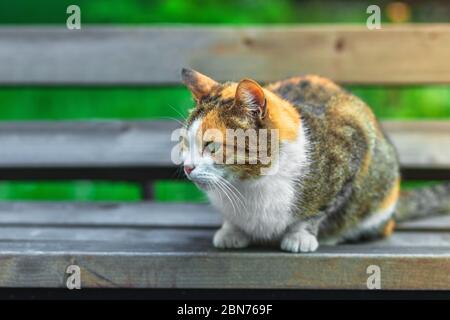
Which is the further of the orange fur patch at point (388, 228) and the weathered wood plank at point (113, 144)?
the weathered wood plank at point (113, 144)

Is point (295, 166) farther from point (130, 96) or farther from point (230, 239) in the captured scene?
point (130, 96)

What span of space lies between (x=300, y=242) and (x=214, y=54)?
911mm

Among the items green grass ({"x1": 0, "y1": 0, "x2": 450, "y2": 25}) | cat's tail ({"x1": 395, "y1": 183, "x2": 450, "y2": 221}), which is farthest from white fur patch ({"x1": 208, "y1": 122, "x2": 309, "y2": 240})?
green grass ({"x1": 0, "y1": 0, "x2": 450, "y2": 25})

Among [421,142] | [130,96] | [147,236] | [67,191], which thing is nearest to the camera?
[147,236]

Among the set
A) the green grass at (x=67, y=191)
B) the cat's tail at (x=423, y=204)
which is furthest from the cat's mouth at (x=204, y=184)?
the green grass at (x=67, y=191)

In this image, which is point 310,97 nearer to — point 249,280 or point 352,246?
point 352,246

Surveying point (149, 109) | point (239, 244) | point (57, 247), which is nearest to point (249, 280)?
point (239, 244)

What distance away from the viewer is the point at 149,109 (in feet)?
8.93

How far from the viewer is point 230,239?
166cm

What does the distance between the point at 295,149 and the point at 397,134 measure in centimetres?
82

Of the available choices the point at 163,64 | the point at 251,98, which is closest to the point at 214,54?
the point at 163,64

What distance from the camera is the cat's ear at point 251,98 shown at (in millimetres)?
1461

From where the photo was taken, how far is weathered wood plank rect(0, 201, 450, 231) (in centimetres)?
195

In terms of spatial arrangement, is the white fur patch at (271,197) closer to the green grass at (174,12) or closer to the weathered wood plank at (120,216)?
the weathered wood plank at (120,216)
